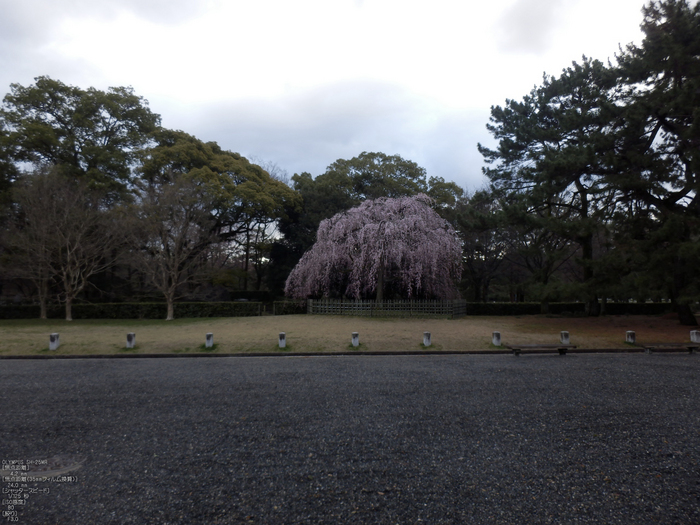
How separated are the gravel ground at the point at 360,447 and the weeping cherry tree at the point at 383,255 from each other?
510 inches

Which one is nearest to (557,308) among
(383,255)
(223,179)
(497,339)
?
(383,255)

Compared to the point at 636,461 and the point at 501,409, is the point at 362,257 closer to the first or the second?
the point at 501,409

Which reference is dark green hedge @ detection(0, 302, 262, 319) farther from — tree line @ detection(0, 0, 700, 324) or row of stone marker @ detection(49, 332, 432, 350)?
row of stone marker @ detection(49, 332, 432, 350)

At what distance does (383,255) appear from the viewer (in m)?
20.5

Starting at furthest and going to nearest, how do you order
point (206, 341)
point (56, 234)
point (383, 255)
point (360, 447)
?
point (383, 255) → point (56, 234) → point (206, 341) → point (360, 447)

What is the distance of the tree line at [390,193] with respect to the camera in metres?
14.0

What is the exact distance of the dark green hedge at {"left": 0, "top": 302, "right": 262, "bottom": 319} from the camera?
20266 millimetres

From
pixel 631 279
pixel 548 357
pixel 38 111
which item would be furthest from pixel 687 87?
pixel 38 111

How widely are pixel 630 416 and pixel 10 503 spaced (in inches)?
261

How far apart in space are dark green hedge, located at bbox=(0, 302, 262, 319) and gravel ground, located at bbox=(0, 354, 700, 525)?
44.0 ft

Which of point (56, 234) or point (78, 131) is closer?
point (56, 234)

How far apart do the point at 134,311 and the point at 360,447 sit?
789 inches

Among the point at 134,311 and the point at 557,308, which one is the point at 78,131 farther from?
the point at 557,308

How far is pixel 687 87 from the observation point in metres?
12.7
